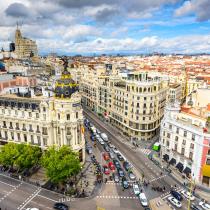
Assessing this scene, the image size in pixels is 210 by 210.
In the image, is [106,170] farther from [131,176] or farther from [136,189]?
[136,189]

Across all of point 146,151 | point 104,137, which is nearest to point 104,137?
point 104,137

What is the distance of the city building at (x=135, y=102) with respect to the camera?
366 feet

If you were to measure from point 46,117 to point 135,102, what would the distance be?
150 ft

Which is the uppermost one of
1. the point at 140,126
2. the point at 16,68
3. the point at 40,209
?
the point at 16,68

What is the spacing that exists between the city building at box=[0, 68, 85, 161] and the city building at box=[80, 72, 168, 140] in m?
36.3

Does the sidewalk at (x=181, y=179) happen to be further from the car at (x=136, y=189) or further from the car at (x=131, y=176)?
the car at (x=136, y=189)

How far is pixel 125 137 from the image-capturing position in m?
120

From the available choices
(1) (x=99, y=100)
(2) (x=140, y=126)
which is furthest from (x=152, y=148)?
(1) (x=99, y=100)

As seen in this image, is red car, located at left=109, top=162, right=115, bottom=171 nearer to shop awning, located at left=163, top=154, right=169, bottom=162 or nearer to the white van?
shop awning, located at left=163, top=154, right=169, bottom=162

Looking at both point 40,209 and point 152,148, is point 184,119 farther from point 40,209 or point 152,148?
point 40,209

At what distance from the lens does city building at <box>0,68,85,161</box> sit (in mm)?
82312

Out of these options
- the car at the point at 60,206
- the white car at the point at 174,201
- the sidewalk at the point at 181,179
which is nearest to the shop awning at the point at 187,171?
the sidewalk at the point at 181,179

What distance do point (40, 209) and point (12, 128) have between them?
36896 millimetres

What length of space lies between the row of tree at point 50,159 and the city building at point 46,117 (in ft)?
23.6
